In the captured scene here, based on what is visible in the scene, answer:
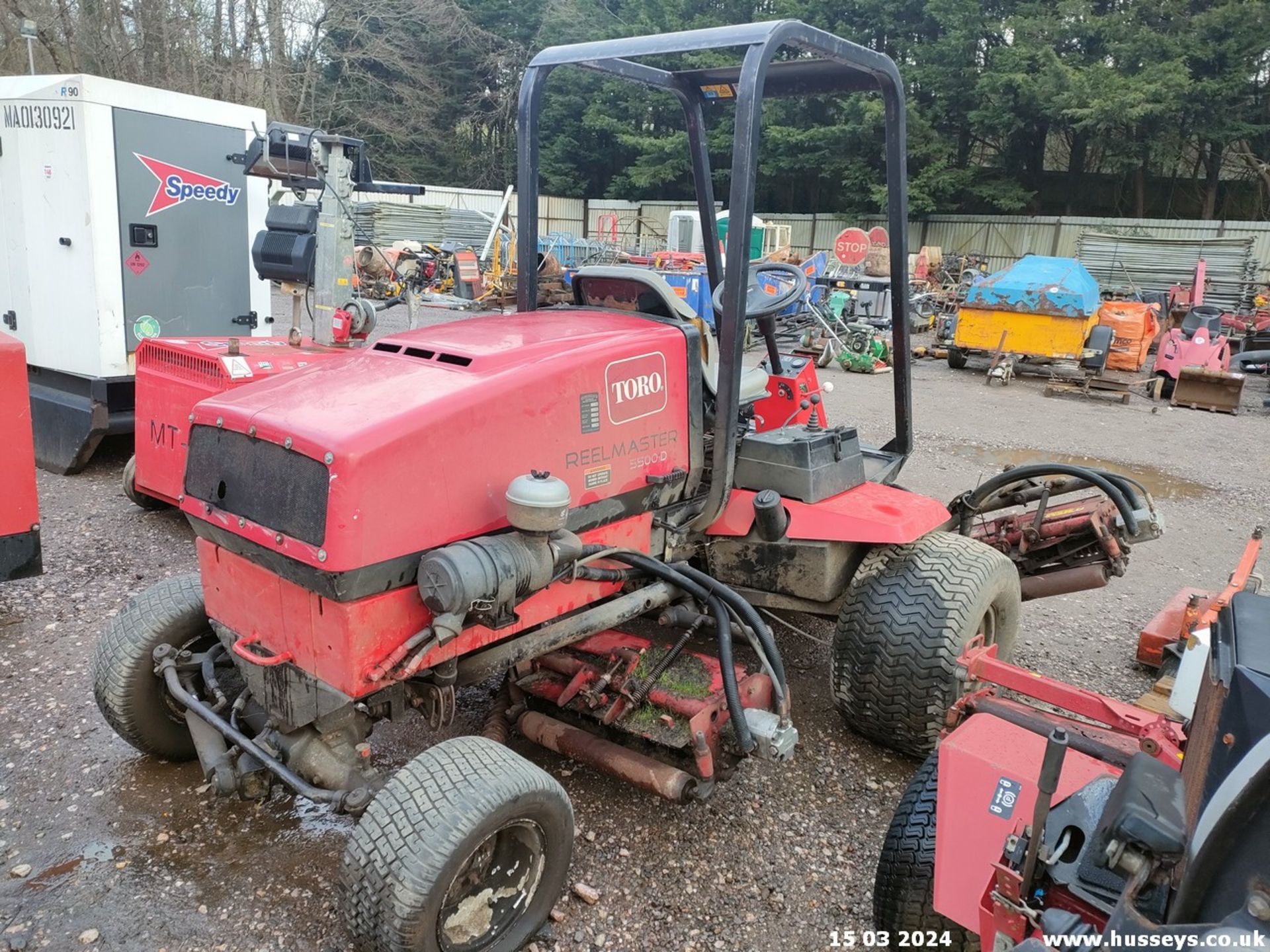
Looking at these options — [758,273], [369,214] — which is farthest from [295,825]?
[369,214]

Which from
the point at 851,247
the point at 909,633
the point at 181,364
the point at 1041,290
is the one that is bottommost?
the point at 909,633

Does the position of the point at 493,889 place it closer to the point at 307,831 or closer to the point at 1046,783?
the point at 307,831

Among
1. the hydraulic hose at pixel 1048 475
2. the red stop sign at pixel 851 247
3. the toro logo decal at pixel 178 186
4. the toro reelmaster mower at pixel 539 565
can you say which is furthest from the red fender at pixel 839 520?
the red stop sign at pixel 851 247

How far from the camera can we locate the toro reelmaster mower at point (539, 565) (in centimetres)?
222

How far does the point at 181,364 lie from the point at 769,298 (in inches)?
133

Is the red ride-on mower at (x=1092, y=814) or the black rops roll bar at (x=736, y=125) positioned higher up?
the black rops roll bar at (x=736, y=125)

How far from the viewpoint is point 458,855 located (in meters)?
2.14

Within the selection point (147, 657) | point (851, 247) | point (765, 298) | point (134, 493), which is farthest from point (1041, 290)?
point (147, 657)

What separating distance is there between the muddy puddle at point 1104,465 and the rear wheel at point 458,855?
6344 millimetres

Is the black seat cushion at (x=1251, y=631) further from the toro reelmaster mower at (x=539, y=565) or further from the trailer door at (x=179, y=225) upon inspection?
the trailer door at (x=179, y=225)

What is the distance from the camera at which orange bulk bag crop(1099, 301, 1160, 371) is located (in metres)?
13.3

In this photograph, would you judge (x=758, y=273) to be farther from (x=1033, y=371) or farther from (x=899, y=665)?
(x=1033, y=371)

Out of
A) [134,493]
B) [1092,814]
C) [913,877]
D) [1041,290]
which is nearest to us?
[1092,814]

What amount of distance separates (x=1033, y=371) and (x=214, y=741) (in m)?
13.3
